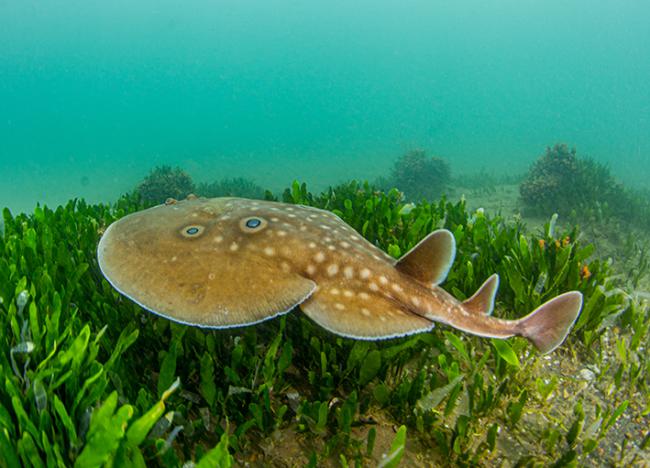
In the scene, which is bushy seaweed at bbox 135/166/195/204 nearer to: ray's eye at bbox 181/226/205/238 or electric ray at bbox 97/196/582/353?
ray's eye at bbox 181/226/205/238

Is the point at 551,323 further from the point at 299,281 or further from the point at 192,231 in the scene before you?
the point at 192,231

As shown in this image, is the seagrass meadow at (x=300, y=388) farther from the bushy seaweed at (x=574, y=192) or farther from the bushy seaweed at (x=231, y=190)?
the bushy seaweed at (x=231, y=190)

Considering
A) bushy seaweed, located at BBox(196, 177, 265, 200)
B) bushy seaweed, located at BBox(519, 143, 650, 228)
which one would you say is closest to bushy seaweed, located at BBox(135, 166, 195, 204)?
bushy seaweed, located at BBox(196, 177, 265, 200)

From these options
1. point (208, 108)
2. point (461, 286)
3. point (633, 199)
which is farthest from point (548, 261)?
point (208, 108)

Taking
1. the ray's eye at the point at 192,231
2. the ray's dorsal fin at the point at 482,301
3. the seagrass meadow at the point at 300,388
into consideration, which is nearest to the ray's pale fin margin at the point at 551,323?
the ray's dorsal fin at the point at 482,301

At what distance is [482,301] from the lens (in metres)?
2.82

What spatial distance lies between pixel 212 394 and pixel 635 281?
24.2ft

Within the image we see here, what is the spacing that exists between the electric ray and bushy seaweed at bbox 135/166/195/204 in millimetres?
13662

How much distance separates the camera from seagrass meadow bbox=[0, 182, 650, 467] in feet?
6.72

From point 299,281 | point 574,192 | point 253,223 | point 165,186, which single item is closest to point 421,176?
point 574,192

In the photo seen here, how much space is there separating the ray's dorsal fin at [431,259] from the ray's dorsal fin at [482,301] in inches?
10.1

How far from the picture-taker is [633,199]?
→ 14.9 meters

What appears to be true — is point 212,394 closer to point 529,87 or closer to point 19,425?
point 19,425

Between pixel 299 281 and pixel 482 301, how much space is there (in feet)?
4.40
